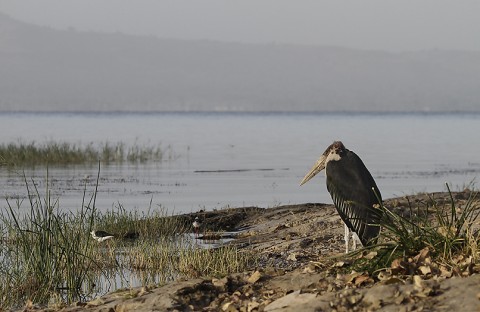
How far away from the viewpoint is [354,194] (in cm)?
1134

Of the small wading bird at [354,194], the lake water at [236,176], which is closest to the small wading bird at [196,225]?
the lake water at [236,176]

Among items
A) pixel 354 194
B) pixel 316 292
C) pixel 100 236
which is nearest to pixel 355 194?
pixel 354 194

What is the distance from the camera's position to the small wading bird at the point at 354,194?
11.2 meters

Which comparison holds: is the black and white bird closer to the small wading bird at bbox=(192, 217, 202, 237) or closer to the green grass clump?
the small wading bird at bbox=(192, 217, 202, 237)

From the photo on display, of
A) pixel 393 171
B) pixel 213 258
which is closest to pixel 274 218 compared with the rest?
pixel 213 258

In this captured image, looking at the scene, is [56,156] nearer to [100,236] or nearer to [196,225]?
[196,225]

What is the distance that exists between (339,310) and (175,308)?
1729 millimetres

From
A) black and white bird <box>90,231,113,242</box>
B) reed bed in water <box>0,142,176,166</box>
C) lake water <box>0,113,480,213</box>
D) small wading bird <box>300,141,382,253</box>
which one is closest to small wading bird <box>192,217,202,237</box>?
lake water <box>0,113,480,213</box>

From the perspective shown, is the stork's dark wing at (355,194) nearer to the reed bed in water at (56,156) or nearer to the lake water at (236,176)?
the lake water at (236,176)

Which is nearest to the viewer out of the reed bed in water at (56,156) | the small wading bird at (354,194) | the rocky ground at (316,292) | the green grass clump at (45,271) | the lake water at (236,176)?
the rocky ground at (316,292)

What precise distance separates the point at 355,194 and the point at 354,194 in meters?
0.01

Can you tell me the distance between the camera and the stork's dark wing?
1117cm

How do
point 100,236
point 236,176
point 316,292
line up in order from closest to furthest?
point 316,292
point 100,236
point 236,176

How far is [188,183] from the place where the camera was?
29.8 metres
